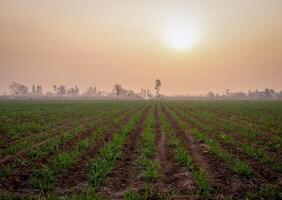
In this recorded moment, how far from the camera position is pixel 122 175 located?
980cm

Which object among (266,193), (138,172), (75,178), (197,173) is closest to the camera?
(266,193)

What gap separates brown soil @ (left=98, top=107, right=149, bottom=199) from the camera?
26.2ft

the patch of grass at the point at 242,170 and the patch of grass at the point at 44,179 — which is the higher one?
the patch of grass at the point at 242,170

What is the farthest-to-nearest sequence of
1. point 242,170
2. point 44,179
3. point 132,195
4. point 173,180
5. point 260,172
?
point 260,172
point 242,170
point 173,180
point 44,179
point 132,195

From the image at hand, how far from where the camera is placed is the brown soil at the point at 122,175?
799 centimetres

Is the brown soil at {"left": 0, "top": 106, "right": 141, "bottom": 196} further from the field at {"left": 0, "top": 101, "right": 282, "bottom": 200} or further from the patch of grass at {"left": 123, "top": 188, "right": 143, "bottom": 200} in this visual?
the patch of grass at {"left": 123, "top": 188, "right": 143, "bottom": 200}

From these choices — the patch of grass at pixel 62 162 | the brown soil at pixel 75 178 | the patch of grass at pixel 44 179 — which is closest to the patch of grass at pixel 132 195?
the brown soil at pixel 75 178

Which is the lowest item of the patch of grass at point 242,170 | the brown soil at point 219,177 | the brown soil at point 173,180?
the brown soil at point 173,180

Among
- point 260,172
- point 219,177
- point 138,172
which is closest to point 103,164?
point 138,172

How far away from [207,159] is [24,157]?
8925 millimetres

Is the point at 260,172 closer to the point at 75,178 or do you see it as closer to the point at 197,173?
the point at 197,173

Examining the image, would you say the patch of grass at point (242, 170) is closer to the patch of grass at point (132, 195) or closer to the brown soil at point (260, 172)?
the brown soil at point (260, 172)

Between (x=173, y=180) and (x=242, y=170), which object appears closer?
(x=173, y=180)

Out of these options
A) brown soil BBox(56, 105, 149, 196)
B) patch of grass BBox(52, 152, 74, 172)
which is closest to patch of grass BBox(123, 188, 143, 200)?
brown soil BBox(56, 105, 149, 196)
